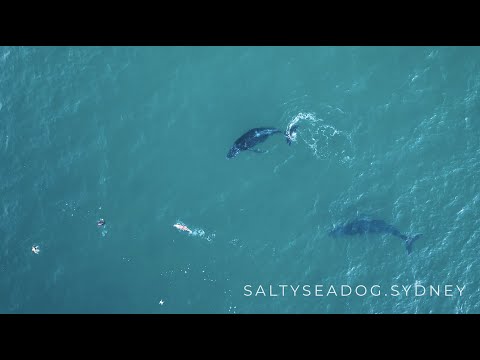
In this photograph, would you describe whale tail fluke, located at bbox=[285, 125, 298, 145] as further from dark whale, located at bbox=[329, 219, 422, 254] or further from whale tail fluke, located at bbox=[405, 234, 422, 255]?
whale tail fluke, located at bbox=[405, 234, 422, 255]

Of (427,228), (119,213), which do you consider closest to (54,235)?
(119,213)

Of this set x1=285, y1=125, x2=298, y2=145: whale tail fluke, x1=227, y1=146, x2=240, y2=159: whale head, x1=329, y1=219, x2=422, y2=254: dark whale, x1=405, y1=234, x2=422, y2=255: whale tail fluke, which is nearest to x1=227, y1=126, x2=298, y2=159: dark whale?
x1=285, y1=125, x2=298, y2=145: whale tail fluke

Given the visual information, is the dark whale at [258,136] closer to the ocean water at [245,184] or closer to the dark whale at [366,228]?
the ocean water at [245,184]

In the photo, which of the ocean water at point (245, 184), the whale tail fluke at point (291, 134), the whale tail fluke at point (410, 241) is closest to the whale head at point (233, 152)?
the ocean water at point (245, 184)
